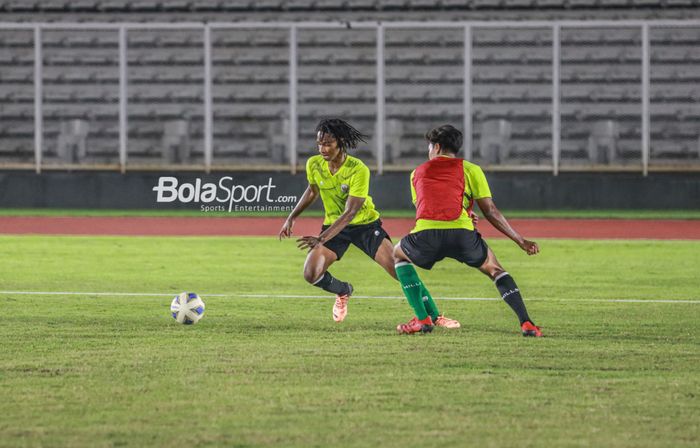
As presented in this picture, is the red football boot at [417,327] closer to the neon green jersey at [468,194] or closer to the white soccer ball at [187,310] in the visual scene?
the neon green jersey at [468,194]

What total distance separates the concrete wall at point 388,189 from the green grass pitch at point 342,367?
10.7 m

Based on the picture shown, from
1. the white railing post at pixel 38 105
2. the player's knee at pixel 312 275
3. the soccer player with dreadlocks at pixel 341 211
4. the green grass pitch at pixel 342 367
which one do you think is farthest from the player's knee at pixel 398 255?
the white railing post at pixel 38 105

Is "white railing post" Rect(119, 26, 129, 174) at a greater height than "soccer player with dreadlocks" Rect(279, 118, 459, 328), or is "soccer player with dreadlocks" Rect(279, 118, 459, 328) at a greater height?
"white railing post" Rect(119, 26, 129, 174)

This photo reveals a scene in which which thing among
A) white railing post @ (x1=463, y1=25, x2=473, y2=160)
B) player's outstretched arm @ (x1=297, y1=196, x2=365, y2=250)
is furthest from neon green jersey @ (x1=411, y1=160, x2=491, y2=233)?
white railing post @ (x1=463, y1=25, x2=473, y2=160)

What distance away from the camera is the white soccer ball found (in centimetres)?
923

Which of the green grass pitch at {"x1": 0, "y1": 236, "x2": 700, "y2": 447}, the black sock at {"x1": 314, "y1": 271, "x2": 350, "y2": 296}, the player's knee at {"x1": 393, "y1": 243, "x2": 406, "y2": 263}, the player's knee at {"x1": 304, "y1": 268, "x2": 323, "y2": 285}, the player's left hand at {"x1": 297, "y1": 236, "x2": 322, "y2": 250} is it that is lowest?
the green grass pitch at {"x1": 0, "y1": 236, "x2": 700, "y2": 447}

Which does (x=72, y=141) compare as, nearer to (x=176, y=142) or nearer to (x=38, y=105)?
(x=38, y=105)

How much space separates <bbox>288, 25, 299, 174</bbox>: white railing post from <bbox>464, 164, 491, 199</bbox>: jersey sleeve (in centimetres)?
1611

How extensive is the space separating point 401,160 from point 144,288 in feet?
43.5

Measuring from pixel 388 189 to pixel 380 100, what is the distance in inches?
79.2

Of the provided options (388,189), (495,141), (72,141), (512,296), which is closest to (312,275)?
(512,296)

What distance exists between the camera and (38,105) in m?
25.2

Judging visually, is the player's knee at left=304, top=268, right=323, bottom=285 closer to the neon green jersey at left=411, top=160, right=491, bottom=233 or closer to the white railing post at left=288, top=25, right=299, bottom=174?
the neon green jersey at left=411, top=160, right=491, bottom=233

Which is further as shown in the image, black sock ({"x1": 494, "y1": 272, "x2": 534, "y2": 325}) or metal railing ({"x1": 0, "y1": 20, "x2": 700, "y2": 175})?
metal railing ({"x1": 0, "y1": 20, "x2": 700, "y2": 175})
